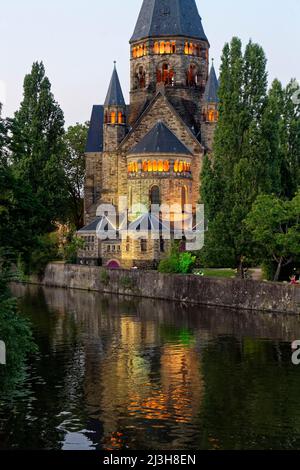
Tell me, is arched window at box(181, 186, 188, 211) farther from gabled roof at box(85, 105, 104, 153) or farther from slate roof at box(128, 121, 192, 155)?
gabled roof at box(85, 105, 104, 153)

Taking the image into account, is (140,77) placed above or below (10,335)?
above

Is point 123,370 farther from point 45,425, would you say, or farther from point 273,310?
point 273,310

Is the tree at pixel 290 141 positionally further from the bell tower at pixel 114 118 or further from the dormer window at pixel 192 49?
the dormer window at pixel 192 49

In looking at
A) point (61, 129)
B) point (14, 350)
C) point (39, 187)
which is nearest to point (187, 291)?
point (39, 187)

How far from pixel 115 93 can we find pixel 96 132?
8.25 m

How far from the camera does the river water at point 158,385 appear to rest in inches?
1135

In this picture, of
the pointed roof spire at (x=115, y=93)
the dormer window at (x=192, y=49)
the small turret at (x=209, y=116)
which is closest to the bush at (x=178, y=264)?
the small turret at (x=209, y=116)

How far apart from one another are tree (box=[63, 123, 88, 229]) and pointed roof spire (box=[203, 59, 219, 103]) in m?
27.4

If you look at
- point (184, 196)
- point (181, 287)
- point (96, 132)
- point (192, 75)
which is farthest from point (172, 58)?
point (181, 287)

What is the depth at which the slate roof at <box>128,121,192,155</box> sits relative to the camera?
102062 millimetres

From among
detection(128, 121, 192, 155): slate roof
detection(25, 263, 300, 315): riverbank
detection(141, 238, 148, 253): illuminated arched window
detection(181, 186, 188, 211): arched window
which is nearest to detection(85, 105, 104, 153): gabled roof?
detection(128, 121, 192, 155): slate roof

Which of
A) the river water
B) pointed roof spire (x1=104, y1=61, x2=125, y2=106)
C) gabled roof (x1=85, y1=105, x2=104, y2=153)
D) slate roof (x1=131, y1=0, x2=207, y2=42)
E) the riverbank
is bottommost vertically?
the river water

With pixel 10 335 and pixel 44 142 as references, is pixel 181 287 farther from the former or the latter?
pixel 10 335

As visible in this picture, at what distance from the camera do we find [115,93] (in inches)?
4291
